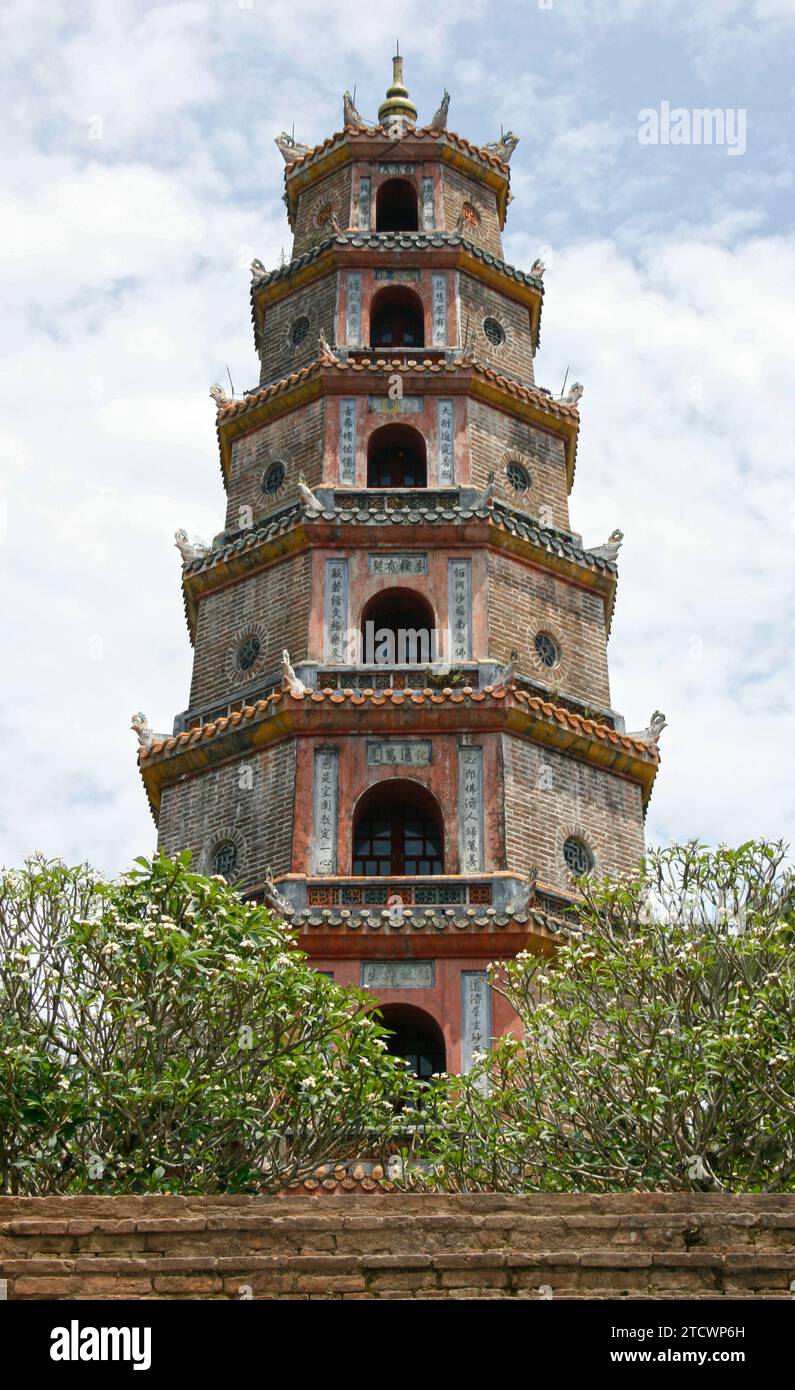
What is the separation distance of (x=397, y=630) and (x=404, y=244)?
21.2ft

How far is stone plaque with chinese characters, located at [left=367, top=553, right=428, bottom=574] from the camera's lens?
73.2ft

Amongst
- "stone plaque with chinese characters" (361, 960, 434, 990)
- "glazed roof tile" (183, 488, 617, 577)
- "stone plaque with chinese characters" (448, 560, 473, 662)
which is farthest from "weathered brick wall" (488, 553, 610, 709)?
"stone plaque with chinese characters" (361, 960, 434, 990)

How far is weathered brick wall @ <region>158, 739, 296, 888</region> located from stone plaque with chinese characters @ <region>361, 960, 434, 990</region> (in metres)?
1.57

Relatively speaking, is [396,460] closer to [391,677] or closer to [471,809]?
[391,677]

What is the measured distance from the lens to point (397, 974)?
62.2 feet

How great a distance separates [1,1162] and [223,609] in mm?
Result: 10421

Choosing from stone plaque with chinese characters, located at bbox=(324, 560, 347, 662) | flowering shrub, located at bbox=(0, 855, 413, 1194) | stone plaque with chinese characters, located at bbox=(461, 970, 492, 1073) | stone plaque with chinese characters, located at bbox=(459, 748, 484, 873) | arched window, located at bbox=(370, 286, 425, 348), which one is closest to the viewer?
flowering shrub, located at bbox=(0, 855, 413, 1194)

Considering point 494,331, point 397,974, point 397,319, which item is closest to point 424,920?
point 397,974

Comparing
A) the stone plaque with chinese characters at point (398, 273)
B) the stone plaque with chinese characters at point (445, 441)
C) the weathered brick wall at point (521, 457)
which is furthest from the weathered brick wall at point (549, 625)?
the stone plaque with chinese characters at point (398, 273)

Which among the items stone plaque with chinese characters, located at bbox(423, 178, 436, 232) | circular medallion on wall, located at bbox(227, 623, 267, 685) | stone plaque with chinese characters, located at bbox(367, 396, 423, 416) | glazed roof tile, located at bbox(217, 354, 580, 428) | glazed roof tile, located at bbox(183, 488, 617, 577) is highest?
stone plaque with chinese characters, located at bbox(423, 178, 436, 232)

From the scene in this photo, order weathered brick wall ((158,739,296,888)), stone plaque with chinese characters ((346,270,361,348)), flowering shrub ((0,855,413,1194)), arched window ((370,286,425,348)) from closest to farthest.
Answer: flowering shrub ((0,855,413,1194))
weathered brick wall ((158,739,296,888))
stone plaque with chinese characters ((346,270,361,348))
arched window ((370,286,425,348))

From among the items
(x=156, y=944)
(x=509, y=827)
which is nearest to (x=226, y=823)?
→ (x=509, y=827)

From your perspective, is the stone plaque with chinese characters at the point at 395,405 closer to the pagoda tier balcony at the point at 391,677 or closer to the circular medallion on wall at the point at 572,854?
the pagoda tier balcony at the point at 391,677

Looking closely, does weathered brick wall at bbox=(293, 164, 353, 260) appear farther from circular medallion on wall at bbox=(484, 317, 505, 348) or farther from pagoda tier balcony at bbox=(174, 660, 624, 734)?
pagoda tier balcony at bbox=(174, 660, 624, 734)
